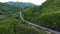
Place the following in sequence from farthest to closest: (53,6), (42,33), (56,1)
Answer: (56,1), (53,6), (42,33)

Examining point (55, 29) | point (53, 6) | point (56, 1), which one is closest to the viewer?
point (55, 29)

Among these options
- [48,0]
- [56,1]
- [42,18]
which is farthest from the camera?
[48,0]

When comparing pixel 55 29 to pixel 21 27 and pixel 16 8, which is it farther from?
pixel 16 8

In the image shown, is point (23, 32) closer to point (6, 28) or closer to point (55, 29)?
point (6, 28)

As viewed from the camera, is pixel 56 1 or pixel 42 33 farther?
pixel 56 1

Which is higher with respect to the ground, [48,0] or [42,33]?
[48,0]

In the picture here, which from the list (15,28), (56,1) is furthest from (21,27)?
(56,1)

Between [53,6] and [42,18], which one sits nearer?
[42,18]

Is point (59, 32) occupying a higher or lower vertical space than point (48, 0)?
lower

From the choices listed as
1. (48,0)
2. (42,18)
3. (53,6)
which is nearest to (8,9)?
(48,0)
